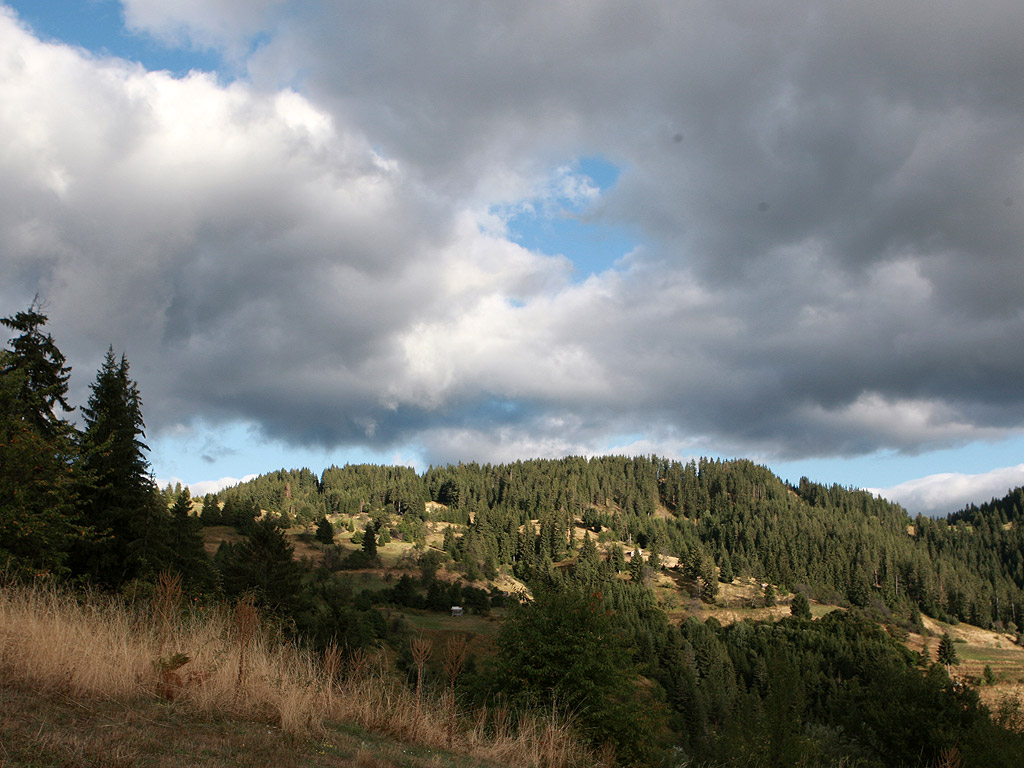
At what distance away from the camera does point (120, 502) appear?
3300cm

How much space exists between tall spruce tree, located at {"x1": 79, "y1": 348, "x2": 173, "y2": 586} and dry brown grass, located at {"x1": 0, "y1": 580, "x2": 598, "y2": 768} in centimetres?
2402

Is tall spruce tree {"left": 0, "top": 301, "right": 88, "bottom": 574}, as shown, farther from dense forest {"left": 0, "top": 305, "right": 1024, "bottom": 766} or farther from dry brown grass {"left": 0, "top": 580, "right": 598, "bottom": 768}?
dry brown grass {"left": 0, "top": 580, "right": 598, "bottom": 768}

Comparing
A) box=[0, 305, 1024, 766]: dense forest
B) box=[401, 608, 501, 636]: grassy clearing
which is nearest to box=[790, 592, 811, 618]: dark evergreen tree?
box=[0, 305, 1024, 766]: dense forest

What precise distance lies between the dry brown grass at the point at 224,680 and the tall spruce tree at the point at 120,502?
24.0 m

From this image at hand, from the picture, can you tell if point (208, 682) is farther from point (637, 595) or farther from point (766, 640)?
point (637, 595)

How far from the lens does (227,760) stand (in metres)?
5.50

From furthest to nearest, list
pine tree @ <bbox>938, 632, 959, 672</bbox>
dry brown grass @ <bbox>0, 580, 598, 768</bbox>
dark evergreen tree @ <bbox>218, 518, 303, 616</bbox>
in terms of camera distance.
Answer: pine tree @ <bbox>938, 632, 959, 672</bbox> < dark evergreen tree @ <bbox>218, 518, 303, 616</bbox> < dry brown grass @ <bbox>0, 580, 598, 768</bbox>

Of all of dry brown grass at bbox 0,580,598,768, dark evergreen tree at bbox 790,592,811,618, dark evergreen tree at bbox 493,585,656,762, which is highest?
dry brown grass at bbox 0,580,598,768

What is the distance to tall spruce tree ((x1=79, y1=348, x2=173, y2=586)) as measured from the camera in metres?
30.9

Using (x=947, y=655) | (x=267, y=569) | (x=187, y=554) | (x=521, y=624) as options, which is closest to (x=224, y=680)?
(x=521, y=624)

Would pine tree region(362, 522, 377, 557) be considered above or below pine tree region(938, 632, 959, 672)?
above

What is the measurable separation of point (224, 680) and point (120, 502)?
31.4m

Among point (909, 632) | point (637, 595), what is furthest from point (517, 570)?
point (909, 632)

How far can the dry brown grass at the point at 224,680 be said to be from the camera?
6.60m
